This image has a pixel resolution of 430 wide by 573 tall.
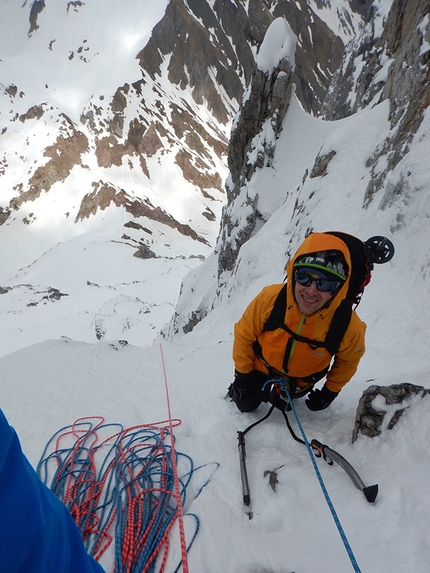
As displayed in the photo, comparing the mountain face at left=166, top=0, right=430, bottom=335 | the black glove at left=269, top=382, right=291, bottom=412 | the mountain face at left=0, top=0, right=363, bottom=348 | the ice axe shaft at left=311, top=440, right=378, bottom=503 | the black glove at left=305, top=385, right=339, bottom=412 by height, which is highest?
the mountain face at left=0, top=0, right=363, bottom=348

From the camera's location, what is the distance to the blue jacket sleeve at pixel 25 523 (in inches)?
20.7

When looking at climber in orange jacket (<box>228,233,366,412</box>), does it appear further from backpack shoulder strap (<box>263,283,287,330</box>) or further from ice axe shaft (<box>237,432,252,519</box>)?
ice axe shaft (<box>237,432,252,519</box>)

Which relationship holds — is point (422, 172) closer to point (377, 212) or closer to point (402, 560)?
point (377, 212)

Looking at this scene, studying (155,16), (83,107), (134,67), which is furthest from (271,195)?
(155,16)

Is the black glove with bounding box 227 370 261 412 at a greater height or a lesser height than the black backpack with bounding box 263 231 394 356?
lesser

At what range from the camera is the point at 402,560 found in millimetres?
1314

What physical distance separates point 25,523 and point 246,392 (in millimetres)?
2041

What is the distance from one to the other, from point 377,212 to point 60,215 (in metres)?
42.1

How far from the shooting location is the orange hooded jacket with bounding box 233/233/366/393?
1815mm

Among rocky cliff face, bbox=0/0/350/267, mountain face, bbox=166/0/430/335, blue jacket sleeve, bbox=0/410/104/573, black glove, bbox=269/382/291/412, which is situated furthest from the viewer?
rocky cliff face, bbox=0/0/350/267

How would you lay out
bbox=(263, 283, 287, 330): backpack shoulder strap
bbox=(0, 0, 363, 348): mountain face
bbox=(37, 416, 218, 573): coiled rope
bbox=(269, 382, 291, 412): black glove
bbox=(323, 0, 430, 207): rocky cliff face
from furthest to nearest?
1. bbox=(0, 0, 363, 348): mountain face
2. bbox=(323, 0, 430, 207): rocky cliff face
3. bbox=(269, 382, 291, 412): black glove
4. bbox=(263, 283, 287, 330): backpack shoulder strap
5. bbox=(37, 416, 218, 573): coiled rope

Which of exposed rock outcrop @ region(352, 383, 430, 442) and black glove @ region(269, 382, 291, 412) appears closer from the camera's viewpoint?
exposed rock outcrop @ region(352, 383, 430, 442)

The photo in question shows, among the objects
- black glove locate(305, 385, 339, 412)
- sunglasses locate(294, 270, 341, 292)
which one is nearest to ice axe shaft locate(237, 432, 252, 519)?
black glove locate(305, 385, 339, 412)

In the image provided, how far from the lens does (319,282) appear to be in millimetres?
1724
